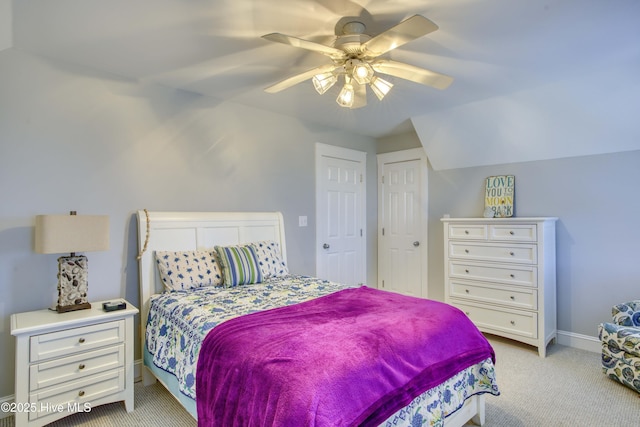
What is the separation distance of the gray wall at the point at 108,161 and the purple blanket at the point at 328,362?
4.89 ft

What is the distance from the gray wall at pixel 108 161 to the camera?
2229 mm

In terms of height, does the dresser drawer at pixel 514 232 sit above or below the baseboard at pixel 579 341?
above

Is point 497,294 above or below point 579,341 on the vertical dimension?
above

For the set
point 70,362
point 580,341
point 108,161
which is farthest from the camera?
point 580,341

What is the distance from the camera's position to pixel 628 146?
116 inches

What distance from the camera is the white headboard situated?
2.65 m

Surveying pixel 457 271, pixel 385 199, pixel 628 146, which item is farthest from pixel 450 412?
pixel 385 199

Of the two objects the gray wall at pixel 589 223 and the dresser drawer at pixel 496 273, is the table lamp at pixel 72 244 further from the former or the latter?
the gray wall at pixel 589 223

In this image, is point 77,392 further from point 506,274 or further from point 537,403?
point 506,274

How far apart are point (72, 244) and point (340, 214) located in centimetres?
286

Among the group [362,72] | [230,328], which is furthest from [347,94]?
[230,328]

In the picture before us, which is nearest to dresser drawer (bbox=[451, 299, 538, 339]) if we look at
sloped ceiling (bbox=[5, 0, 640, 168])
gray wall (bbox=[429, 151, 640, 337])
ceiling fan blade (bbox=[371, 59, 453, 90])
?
gray wall (bbox=[429, 151, 640, 337])

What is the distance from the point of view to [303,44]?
5.95 feet

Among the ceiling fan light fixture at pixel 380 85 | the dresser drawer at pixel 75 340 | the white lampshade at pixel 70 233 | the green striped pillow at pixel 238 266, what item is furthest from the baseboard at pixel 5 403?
the ceiling fan light fixture at pixel 380 85
